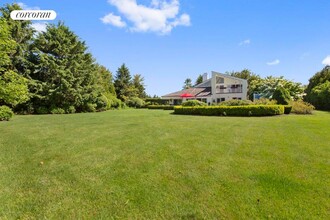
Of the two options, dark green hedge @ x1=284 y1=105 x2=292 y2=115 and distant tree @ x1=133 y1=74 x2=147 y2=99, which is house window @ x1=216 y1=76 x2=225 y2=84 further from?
distant tree @ x1=133 y1=74 x2=147 y2=99

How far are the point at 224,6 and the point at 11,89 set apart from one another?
1271 cm

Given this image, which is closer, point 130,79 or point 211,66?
point 211,66

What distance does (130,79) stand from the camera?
160 feet

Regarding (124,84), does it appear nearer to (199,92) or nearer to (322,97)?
(199,92)

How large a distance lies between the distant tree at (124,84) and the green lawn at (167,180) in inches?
1572

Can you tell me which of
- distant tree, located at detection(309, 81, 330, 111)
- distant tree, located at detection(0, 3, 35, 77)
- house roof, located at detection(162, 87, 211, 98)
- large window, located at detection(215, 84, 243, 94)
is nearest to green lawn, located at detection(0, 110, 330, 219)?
distant tree, located at detection(0, 3, 35, 77)

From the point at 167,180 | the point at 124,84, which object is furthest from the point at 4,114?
the point at 124,84

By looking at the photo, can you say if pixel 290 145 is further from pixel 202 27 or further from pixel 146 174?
pixel 202 27

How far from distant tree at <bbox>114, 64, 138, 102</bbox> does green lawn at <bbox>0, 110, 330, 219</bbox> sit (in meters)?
39.9

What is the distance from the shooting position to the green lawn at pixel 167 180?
3090mm

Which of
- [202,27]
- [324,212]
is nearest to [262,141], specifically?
[324,212]

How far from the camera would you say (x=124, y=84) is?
47.1 m

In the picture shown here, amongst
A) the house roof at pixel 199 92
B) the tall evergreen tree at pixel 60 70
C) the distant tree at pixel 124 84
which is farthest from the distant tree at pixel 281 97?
the distant tree at pixel 124 84

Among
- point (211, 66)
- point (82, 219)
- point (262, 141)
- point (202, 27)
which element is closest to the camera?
point (82, 219)
